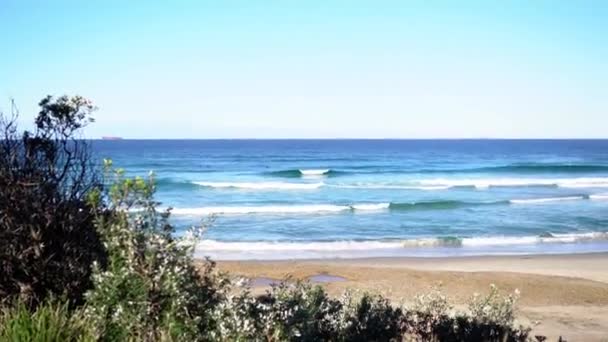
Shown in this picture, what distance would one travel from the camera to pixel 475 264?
1727 centimetres

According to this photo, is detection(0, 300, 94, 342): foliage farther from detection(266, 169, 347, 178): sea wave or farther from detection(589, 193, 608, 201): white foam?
detection(266, 169, 347, 178): sea wave

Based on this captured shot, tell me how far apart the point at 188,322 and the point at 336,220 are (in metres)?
21.5

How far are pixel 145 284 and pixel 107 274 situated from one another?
241 mm

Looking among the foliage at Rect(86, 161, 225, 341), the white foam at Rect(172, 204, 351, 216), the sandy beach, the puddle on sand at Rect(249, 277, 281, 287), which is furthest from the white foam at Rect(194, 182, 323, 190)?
the foliage at Rect(86, 161, 225, 341)

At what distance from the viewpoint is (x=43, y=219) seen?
4941 mm

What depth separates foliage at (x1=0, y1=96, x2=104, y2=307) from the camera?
480cm

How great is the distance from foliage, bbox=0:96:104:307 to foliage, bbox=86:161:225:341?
434 millimetres

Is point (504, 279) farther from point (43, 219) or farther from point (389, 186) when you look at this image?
point (389, 186)

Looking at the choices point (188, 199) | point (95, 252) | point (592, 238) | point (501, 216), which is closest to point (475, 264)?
point (592, 238)

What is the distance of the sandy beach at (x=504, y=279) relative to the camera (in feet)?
37.4

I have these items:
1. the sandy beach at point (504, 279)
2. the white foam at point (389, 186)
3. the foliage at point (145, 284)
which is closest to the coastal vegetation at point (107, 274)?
the foliage at point (145, 284)

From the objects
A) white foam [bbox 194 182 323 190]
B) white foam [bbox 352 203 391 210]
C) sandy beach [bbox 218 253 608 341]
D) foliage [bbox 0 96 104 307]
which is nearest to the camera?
foliage [bbox 0 96 104 307]

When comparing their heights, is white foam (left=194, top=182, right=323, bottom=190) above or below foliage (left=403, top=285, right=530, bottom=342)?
below

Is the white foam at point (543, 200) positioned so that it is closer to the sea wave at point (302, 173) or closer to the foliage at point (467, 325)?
the sea wave at point (302, 173)
